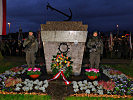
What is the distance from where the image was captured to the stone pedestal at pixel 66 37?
7.01 m

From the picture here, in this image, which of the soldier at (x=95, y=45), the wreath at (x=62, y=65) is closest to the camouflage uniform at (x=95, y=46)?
the soldier at (x=95, y=45)

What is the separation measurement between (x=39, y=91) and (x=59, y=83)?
3.30 ft

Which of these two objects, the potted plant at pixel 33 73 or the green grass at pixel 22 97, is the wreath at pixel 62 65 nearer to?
the potted plant at pixel 33 73

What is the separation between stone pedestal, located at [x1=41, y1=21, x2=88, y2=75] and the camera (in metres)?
7.01

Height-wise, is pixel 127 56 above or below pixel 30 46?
below

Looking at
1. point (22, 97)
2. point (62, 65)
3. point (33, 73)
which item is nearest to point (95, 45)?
point (62, 65)

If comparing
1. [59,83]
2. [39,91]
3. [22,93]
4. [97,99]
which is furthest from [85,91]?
[22,93]

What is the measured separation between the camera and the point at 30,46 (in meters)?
7.12

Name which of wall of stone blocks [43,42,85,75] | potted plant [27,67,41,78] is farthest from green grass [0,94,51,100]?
wall of stone blocks [43,42,85,75]

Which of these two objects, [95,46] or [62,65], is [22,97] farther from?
[95,46]

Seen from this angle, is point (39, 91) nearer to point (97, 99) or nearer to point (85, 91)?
point (85, 91)

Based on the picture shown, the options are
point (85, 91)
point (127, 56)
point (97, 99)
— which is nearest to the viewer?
point (97, 99)

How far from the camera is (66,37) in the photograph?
7039mm

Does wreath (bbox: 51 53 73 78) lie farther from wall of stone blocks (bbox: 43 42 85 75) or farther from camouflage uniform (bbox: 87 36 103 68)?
camouflage uniform (bbox: 87 36 103 68)
